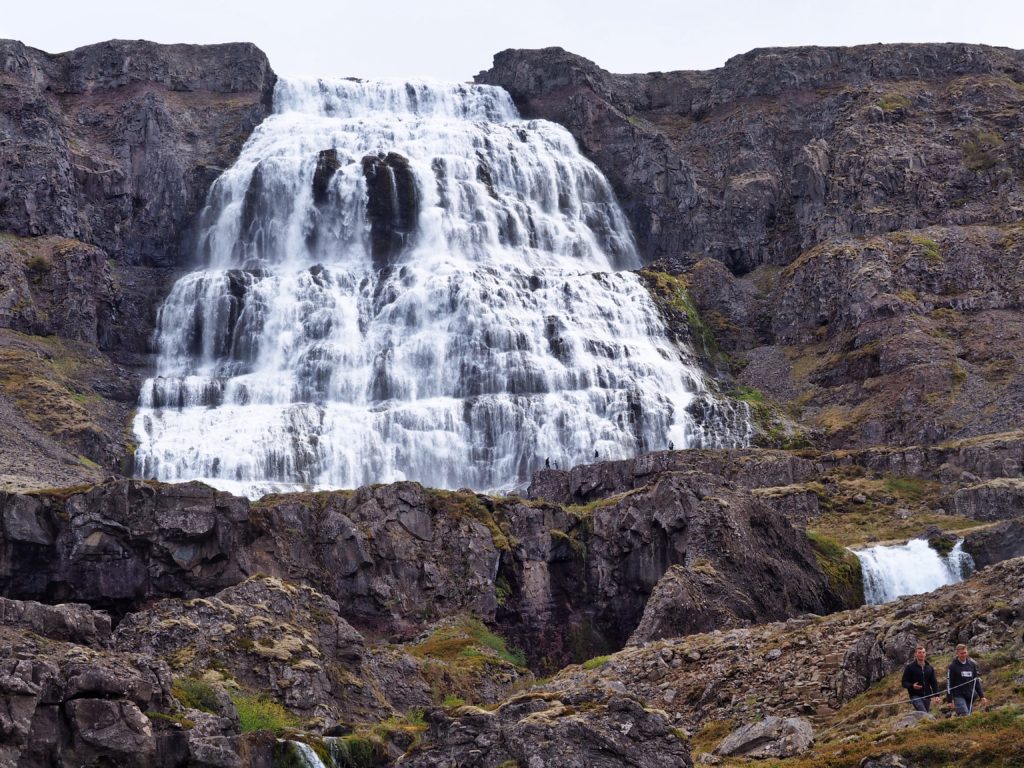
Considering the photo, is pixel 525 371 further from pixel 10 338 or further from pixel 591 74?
pixel 591 74

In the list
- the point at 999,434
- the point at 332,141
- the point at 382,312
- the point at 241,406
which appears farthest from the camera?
the point at 332,141

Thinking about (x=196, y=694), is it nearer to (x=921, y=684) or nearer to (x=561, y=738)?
(x=561, y=738)

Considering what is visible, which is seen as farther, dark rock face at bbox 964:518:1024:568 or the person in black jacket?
dark rock face at bbox 964:518:1024:568

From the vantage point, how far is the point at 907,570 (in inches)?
2564

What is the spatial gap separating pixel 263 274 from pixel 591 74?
48.8 metres

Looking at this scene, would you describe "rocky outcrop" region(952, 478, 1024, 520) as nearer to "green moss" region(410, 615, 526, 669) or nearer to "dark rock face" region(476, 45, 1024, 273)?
"green moss" region(410, 615, 526, 669)

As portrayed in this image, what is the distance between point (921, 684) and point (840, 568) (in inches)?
1365

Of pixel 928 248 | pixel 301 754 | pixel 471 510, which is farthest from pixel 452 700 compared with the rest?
pixel 928 248

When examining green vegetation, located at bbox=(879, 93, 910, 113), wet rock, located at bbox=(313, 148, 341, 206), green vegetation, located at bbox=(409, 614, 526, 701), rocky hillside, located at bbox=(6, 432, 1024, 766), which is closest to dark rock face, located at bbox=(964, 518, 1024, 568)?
rocky hillside, located at bbox=(6, 432, 1024, 766)

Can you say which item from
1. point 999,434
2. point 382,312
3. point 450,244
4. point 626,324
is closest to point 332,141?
point 450,244

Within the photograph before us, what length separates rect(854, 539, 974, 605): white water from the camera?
6372 centimetres

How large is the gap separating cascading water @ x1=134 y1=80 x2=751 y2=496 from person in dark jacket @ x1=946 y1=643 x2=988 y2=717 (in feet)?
202

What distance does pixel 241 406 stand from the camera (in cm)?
9819

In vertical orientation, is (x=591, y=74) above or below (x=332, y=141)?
above
